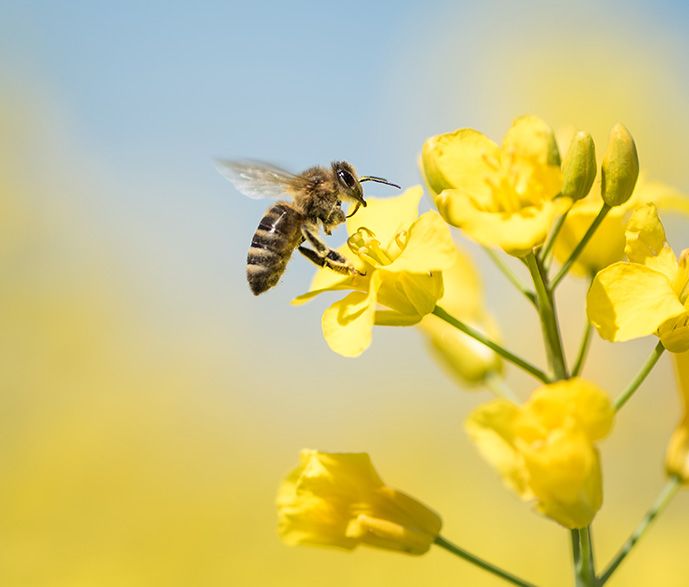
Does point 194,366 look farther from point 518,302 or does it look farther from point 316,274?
point 316,274

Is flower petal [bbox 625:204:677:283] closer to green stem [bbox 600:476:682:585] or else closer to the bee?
green stem [bbox 600:476:682:585]

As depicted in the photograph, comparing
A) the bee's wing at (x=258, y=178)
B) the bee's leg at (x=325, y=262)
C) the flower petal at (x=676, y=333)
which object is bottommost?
the bee's leg at (x=325, y=262)

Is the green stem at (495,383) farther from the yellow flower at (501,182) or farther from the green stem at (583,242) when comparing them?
the yellow flower at (501,182)

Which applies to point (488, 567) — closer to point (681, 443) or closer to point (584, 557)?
point (584, 557)

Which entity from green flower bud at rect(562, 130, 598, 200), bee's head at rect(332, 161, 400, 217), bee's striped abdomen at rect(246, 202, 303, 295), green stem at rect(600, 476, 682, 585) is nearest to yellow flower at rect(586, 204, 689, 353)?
green flower bud at rect(562, 130, 598, 200)

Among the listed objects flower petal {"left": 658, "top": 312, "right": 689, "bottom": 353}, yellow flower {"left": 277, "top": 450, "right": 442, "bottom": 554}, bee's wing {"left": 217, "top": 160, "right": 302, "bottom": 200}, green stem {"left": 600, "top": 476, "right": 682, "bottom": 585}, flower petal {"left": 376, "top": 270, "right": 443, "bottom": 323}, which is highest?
flower petal {"left": 658, "top": 312, "right": 689, "bottom": 353}

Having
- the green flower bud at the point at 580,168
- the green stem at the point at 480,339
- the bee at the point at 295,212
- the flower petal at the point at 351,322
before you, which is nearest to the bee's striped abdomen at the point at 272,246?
the bee at the point at 295,212

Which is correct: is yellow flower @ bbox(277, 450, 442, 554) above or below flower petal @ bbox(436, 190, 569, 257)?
below

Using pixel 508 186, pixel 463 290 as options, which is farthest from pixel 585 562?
pixel 463 290
